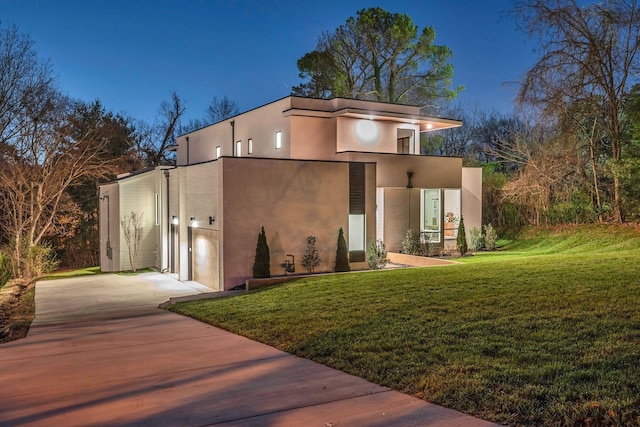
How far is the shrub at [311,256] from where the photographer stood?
738 inches

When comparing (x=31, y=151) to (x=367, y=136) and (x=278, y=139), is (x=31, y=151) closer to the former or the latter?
(x=278, y=139)

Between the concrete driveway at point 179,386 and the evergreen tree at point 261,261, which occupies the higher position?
the evergreen tree at point 261,261

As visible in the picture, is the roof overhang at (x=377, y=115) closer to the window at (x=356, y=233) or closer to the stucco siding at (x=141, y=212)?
the window at (x=356, y=233)

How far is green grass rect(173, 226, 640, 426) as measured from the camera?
5363mm

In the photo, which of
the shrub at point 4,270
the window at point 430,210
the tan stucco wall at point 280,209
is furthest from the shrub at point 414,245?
the shrub at point 4,270

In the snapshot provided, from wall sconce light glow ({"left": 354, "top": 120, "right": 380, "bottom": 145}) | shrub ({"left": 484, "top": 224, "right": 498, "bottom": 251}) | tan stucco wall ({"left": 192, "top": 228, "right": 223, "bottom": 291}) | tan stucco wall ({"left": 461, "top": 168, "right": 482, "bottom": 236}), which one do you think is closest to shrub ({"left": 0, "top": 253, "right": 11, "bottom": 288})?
tan stucco wall ({"left": 192, "top": 228, "right": 223, "bottom": 291})

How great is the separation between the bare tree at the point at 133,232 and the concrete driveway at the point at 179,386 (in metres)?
13.9

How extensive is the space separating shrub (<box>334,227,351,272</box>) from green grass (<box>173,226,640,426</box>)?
329 cm

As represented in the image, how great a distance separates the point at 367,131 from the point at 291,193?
6828 mm

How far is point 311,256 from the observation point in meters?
18.8

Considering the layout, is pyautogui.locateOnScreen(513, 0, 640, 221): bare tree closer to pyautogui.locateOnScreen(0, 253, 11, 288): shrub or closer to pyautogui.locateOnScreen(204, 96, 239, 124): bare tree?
pyautogui.locateOnScreen(0, 253, 11, 288): shrub

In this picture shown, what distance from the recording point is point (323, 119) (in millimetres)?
23438

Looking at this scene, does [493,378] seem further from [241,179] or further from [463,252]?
[463,252]

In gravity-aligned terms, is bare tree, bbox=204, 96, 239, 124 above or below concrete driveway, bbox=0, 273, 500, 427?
above
